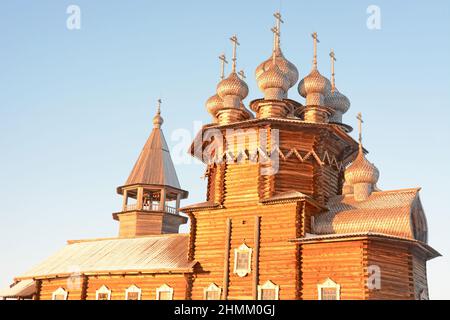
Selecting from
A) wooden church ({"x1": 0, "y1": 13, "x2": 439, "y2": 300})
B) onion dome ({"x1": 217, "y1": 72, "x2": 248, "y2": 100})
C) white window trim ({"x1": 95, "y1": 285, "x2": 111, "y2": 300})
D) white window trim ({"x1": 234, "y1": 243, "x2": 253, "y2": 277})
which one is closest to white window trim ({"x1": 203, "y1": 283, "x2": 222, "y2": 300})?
wooden church ({"x1": 0, "y1": 13, "x2": 439, "y2": 300})

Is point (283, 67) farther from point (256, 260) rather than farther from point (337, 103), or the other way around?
point (256, 260)

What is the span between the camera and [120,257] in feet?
89.8

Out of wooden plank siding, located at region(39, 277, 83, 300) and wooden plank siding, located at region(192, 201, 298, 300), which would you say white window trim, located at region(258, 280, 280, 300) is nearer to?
wooden plank siding, located at region(192, 201, 298, 300)

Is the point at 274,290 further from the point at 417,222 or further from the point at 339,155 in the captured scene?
the point at 339,155

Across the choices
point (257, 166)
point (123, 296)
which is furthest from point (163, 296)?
point (257, 166)

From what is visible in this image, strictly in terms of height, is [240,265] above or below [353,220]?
below

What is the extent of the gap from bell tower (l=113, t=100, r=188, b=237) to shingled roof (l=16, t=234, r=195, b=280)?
4.05 m

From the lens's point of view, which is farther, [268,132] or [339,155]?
[339,155]

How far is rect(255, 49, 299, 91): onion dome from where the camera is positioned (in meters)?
28.4

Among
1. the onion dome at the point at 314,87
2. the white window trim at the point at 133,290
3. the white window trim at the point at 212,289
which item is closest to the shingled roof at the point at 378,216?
the white window trim at the point at 212,289

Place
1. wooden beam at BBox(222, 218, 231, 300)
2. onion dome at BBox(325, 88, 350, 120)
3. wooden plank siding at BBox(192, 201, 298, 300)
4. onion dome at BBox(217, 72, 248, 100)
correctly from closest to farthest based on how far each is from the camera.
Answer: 1. wooden plank siding at BBox(192, 201, 298, 300)
2. wooden beam at BBox(222, 218, 231, 300)
3. onion dome at BBox(217, 72, 248, 100)
4. onion dome at BBox(325, 88, 350, 120)

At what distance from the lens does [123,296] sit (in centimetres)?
2588
